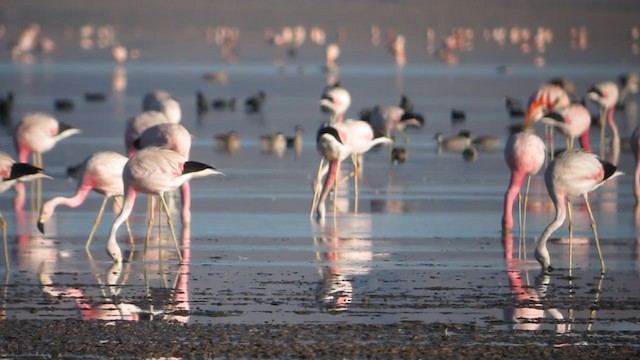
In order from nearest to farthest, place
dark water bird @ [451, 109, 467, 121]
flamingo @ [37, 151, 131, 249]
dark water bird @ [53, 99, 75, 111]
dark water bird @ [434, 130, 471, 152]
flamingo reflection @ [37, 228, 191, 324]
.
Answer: flamingo reflection @ [37, 228, 191, 324], flamingo @ [37, 151, 131, 249], dark water bird @ [434, 130, 471, 152], dark water bird @ [451, 109, 467, 121], dark water bird @ [53, 99, 75, 111]

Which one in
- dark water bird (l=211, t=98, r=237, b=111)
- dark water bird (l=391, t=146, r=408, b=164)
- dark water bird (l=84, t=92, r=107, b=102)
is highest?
dark water bird (l=84, t=92, r=107, b=102)

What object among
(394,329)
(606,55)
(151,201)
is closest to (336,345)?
(394,329)

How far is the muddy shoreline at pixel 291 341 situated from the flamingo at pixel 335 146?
6.26 meters

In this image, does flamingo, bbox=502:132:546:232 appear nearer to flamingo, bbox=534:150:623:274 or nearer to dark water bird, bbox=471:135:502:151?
flamingo, bbox=534:150:623:274

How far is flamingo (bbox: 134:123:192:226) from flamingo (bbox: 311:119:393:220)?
4.79ft

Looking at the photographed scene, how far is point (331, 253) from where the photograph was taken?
13016 mm

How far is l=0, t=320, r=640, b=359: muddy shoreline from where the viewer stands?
861cm

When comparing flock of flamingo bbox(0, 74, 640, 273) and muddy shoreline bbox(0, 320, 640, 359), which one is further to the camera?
flock of flamingo bbox(0, 74, 640, 273)

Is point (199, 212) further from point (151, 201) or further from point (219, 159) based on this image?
point (219, 159)

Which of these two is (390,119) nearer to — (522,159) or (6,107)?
(522,159)

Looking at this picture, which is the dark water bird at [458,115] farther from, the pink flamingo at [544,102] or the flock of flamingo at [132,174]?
the flock of flamingo at [132,174]

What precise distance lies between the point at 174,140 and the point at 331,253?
2.91 metres

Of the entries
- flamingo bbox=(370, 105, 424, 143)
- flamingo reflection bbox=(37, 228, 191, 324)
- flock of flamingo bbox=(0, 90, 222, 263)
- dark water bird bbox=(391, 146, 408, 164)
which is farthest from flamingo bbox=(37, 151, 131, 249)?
flamingo bbox=(370, 105, 424, 143)

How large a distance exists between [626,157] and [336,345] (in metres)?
13.9
